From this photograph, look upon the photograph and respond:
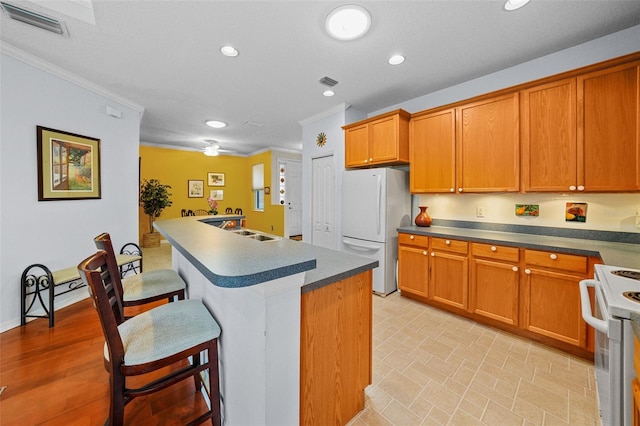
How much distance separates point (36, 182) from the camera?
2586mm

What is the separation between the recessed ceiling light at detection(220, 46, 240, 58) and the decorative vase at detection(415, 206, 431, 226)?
276 cm

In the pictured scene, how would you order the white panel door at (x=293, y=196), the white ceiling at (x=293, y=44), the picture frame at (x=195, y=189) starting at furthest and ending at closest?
the white panel door at (x=293, y=196) → the picture frame at (x=195, y=189) → the white ceiling at (x=293, y=44)

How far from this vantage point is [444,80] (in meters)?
2.95

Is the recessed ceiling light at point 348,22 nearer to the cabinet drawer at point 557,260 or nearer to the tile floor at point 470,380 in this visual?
the cabinet drawer at point 557,260

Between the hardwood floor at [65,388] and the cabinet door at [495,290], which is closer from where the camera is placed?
the hardwood floor at [65,388]

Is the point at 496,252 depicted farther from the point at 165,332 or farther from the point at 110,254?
the point at 110,254

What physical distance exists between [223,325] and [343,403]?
0.80 meters

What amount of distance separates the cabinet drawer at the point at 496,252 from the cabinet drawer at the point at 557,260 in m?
0.08

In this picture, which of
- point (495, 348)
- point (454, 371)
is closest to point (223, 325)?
point (454, 371)

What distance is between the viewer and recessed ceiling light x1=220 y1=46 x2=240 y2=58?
90.9 inches

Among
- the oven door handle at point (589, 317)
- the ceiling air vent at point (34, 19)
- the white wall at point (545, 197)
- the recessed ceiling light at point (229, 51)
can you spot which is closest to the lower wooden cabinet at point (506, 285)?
the white wall at point (545, 197)

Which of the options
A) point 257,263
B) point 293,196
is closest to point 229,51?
point 257,263

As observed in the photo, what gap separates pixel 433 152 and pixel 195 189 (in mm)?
6504

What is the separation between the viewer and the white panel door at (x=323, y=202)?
3979 mm
